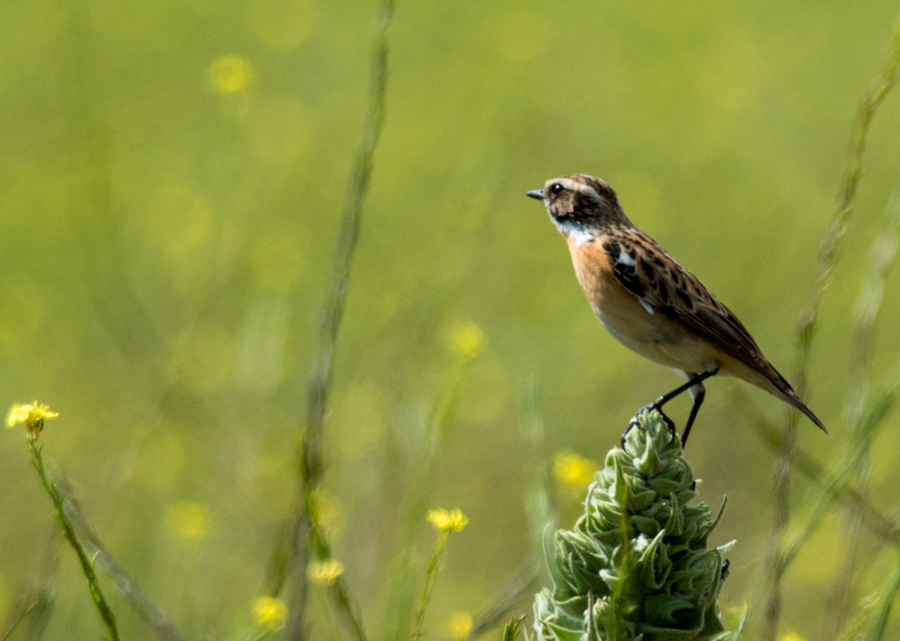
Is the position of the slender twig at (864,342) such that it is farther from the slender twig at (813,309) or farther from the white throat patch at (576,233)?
the white throat patch at (576,233)

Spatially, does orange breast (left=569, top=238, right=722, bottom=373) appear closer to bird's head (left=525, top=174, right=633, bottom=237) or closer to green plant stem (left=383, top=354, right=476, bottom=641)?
bird's head (left=525, top=174, right=633, bottom=237)

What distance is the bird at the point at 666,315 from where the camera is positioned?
13.6ft

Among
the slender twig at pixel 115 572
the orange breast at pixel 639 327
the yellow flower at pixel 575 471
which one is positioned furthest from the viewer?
the orange breast at pixel 639 327

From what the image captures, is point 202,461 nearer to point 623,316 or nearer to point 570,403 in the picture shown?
point 570,403

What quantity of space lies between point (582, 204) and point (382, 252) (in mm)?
7613

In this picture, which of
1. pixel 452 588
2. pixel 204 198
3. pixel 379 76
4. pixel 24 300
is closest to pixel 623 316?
pixel 379 76

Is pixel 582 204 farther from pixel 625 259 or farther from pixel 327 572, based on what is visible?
pixel 327 572

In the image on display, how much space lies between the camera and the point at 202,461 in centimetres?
826

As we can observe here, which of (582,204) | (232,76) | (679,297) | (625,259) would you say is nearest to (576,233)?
(582,204)

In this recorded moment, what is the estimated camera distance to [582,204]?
15.7ft

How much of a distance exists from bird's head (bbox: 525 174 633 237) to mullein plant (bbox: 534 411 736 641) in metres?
2.64

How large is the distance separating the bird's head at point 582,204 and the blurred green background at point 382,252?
40cm

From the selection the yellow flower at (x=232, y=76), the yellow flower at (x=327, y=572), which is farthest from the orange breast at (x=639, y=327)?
the yellow flower at (x=232, y=76)

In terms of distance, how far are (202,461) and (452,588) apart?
2.32 metres
